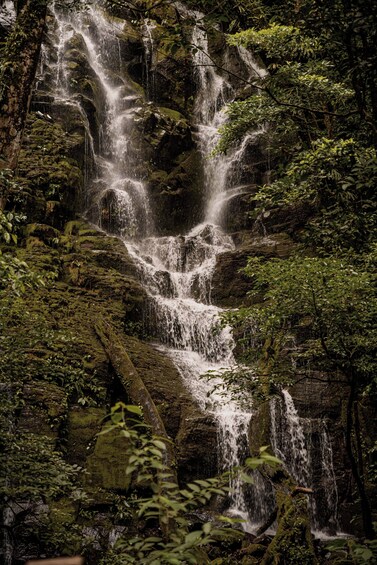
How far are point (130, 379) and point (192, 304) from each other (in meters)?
6.64

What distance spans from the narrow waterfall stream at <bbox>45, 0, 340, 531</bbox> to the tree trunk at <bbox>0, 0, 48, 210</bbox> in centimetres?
263

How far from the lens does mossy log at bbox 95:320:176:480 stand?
25.9ft

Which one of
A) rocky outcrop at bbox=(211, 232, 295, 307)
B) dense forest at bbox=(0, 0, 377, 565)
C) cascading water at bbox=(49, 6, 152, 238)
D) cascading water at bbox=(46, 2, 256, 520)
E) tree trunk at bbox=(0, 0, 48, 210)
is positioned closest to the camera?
dense forest at bbox=(0, 0, 377, 565)

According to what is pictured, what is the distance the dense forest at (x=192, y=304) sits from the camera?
450 centimetres

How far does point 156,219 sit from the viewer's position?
2048cm

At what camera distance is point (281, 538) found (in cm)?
613

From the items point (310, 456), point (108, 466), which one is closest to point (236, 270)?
point (310, 456)

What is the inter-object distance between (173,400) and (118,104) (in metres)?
18.9

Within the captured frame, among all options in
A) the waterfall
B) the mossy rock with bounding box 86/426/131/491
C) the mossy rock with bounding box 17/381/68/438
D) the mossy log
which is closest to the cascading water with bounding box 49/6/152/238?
the mossy log

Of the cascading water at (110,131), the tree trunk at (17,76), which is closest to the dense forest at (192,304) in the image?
the tree trunk at (17,76)

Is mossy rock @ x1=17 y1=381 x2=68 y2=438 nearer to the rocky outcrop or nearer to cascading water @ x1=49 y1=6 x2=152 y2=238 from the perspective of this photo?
the rocky outcrop

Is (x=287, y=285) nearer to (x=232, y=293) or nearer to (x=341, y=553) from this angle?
(x=341, y=553)

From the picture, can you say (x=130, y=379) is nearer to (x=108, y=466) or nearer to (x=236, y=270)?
(x=108, y=466)

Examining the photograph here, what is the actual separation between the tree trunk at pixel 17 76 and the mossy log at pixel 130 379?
183 inches
